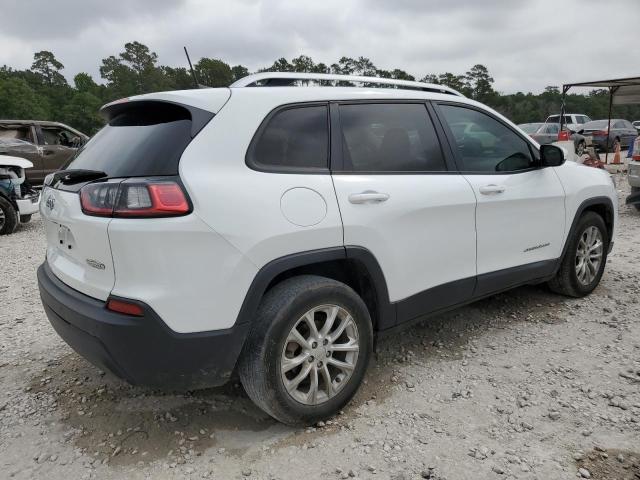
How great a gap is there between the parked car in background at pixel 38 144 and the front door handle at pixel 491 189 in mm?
9940

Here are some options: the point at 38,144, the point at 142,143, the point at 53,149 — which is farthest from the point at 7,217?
the point at 142,143

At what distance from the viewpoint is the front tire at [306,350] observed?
2262mm

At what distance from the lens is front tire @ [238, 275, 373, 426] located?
2262 millimetres

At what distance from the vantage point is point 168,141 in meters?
2.20

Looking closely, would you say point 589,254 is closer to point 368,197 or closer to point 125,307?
point 368,197

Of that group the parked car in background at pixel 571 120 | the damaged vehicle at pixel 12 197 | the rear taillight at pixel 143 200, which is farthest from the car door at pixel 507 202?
the parked car in background at pixel 571 120

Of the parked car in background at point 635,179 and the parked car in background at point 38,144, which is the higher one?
the parked car in background at point 38,144

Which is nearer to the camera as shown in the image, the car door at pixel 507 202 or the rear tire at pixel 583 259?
the car door at pixel 507 202

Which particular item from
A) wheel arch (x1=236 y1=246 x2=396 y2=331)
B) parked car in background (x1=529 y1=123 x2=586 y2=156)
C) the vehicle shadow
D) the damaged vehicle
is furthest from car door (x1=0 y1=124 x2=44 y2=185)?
parked car in background (x1=529 y1=123 x2=586 y2=156)

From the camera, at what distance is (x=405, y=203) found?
8.86 feet

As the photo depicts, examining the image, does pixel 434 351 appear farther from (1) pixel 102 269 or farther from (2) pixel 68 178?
(2) pixel 68 178

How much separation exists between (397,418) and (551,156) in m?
2.31

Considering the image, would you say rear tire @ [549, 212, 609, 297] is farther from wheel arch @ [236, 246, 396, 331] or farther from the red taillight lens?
the red taillight lens

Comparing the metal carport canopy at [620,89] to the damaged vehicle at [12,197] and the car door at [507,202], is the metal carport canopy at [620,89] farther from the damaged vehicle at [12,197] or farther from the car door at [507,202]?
the damaged vehicle at [12,197]
